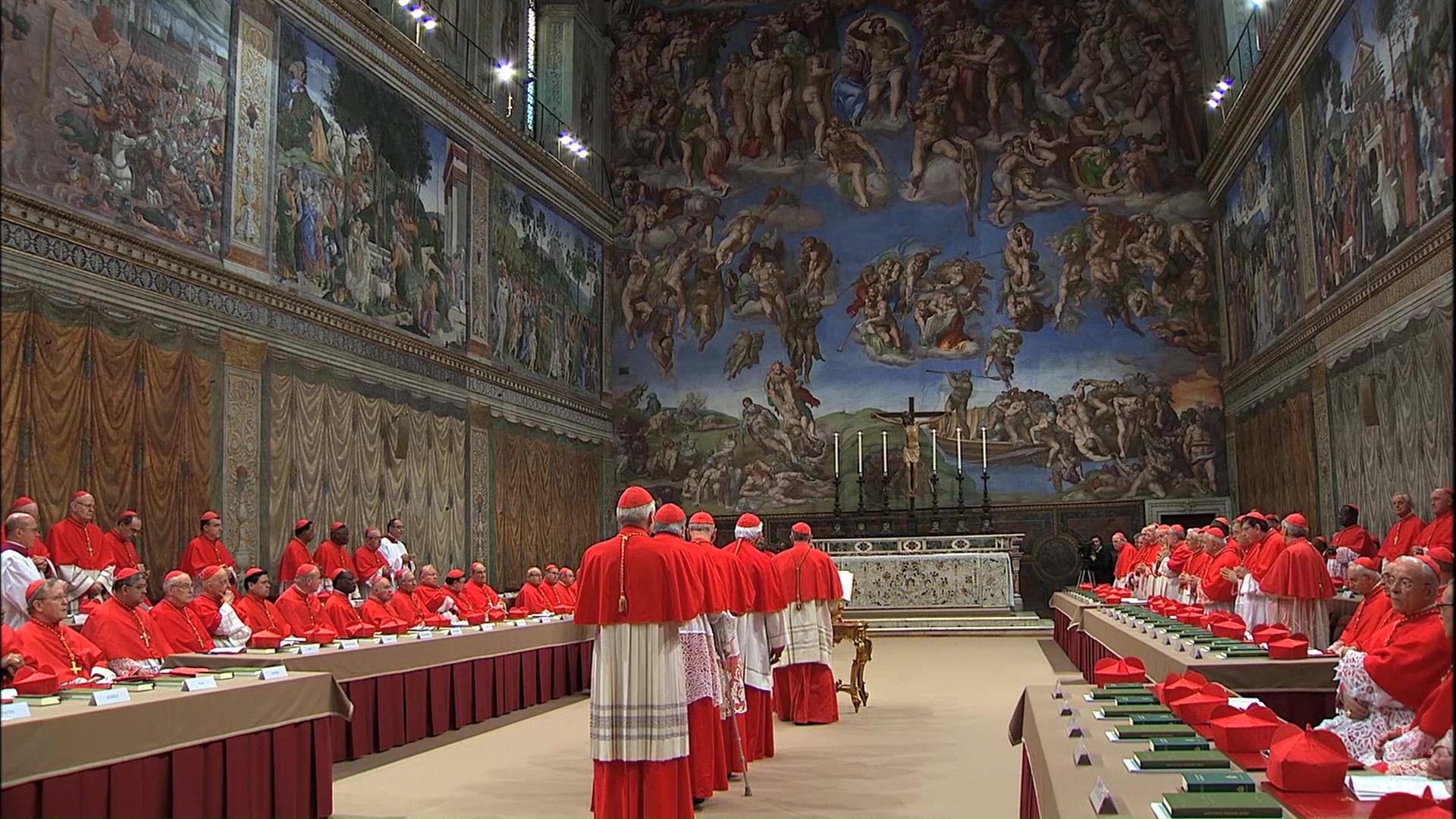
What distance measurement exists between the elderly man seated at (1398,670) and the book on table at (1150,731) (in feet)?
2.34

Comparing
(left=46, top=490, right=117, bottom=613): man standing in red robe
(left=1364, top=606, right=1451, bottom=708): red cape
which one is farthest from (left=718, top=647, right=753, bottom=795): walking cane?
(left=46, top=490, right=117, bottom=613): man standing in red robe

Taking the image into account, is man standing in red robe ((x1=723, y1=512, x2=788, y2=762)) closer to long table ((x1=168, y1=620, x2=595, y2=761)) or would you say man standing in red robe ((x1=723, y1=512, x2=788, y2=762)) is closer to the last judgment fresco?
long table ((x1=168, y1=620, x2=595, y2=761))

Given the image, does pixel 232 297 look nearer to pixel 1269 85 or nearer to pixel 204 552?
pixel 204 552

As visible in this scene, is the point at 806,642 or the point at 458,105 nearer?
the point at 806,642

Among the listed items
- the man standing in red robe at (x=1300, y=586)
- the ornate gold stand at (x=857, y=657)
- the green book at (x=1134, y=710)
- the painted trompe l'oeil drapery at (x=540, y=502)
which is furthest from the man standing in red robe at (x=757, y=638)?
the painted trompe l'oeil drapery at (x=540, y=502)

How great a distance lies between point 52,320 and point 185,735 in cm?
687

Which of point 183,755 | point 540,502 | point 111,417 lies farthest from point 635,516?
point 540,502

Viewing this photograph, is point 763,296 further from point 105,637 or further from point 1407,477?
point 105,637

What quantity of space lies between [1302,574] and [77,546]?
38.0 ft

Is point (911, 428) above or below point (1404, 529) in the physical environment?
above

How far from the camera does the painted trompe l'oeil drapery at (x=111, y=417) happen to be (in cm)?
1158

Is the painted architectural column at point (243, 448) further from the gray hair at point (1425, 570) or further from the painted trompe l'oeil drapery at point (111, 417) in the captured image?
the gray hair at point (1425, 570)

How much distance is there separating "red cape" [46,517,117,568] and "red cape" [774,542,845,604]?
22.1 ft

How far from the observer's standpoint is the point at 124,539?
1214cm
